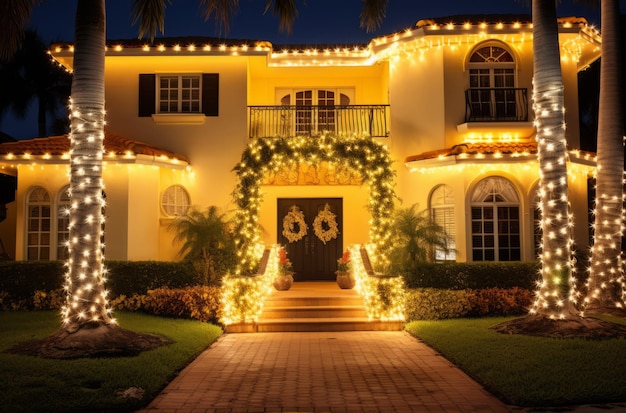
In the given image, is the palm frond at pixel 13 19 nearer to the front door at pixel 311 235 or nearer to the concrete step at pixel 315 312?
the concrete step at pixel 315 312

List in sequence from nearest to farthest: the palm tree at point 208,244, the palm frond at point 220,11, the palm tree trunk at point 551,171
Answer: the palm tree trunk at point 551,171 < the palm frond at point 220,11 < the palm tree at point 208,244

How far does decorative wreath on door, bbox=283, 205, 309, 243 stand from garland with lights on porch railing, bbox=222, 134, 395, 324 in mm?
3663

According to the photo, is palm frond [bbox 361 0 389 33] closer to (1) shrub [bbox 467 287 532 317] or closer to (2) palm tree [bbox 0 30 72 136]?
(1) shrub [bbox 467 287 532 317]

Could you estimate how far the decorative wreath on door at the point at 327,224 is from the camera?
19109 mm

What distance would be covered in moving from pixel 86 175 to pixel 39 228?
7337 millimetres

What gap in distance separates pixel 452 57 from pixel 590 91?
38.1 ft

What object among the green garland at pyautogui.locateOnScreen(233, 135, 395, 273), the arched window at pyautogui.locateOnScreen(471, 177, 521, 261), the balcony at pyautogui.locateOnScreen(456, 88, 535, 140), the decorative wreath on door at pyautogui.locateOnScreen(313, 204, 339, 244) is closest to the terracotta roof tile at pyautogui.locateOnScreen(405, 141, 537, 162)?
the balcony at pyautogui.locateOnScreen(456, 88, 535, 140)

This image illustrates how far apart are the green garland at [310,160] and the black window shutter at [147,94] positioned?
3.93 m

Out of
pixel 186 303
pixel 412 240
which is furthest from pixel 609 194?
pixel 186 303

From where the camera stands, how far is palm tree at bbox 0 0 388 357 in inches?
373

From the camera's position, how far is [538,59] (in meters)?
11.1

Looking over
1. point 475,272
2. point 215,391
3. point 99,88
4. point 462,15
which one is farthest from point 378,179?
point 215,391

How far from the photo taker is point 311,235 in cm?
1927

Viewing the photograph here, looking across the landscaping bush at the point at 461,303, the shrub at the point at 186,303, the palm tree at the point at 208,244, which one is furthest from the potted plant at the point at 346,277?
the shrub at the point at 186,303
